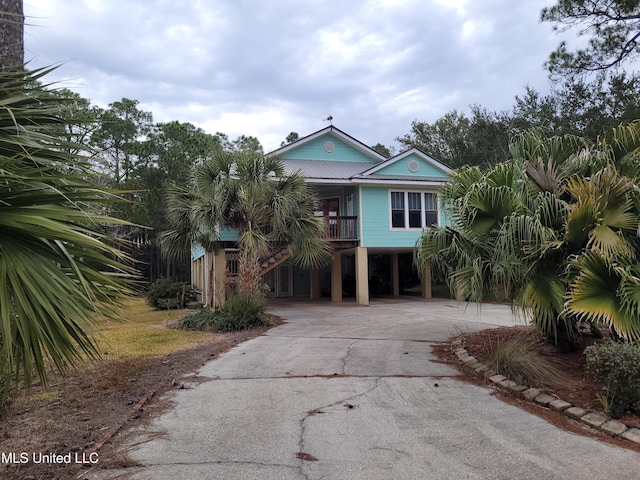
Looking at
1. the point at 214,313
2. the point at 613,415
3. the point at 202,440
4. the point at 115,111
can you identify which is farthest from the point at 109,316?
the point at 115,111

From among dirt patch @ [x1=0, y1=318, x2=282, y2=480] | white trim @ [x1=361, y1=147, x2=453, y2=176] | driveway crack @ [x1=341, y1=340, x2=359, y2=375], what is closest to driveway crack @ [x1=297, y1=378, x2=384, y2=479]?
driveway crack @ [x1=341, y1=340, x2=359, y2=375]

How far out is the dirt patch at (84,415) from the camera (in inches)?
151

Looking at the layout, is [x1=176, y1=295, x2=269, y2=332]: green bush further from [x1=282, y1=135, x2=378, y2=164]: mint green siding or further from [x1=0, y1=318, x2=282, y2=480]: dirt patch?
[x1=282, y1=135, x2=378, y2=164]: mint green siding

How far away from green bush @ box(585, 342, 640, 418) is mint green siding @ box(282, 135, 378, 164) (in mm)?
17054

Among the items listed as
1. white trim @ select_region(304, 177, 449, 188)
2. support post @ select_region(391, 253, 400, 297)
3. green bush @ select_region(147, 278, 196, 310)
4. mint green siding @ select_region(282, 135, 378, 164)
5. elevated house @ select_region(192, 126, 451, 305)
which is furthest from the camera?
support post @ select_region(391, 253, 400, 297)

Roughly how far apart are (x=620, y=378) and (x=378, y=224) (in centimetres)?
1478

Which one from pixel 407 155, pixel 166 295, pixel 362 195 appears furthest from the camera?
pixel 166 295

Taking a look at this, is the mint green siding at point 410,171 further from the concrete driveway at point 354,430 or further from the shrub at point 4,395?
the shrub at point 4,395

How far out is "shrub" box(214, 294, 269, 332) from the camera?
40.0 feet

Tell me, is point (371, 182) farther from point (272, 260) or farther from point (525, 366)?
point (525, 366)

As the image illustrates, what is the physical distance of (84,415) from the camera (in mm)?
5191

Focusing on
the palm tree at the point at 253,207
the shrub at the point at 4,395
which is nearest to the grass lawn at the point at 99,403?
the shrub at the point at 4,395

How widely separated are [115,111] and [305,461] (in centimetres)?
3201

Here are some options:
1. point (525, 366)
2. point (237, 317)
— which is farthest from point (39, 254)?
point (237, 317)
